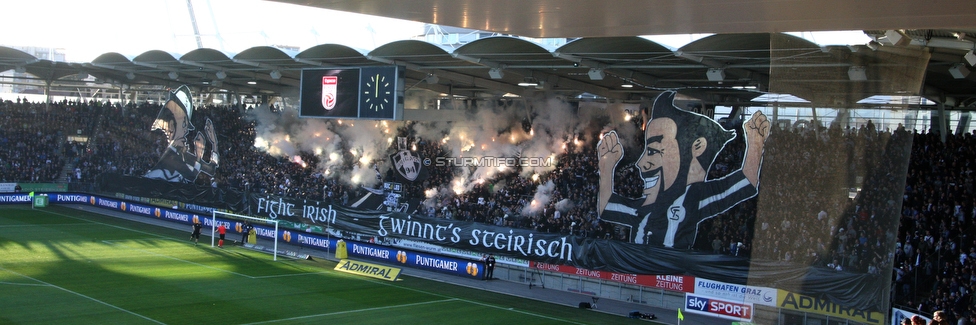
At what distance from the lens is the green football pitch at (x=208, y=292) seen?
20094mm

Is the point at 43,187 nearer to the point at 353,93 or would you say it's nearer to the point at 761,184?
the point at 353,93

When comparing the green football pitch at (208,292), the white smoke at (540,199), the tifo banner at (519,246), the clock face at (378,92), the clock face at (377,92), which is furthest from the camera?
the white smoke at (540,199)

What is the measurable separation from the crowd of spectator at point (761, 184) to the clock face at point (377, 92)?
285 inches

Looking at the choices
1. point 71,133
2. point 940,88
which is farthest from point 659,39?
point 71,133

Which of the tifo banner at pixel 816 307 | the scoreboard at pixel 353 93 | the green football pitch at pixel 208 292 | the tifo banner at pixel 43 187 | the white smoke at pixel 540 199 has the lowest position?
the green football pitch at pixel 208 292

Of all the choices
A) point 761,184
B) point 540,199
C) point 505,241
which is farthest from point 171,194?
point 761,184

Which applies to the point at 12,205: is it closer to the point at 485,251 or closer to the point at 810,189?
the point at 485,251

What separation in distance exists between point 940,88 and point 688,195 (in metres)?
9.13

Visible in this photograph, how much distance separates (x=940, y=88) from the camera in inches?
982

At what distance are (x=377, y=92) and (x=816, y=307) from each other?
23681 mm

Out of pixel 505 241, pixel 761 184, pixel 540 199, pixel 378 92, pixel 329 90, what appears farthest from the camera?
pixel 540 199

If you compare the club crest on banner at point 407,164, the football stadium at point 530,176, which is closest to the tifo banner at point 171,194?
the football stadium at point 530,176

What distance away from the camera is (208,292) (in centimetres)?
2309

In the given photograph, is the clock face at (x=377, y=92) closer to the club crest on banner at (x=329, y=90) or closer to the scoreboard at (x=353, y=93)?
the scoreboard at (x=353, y=93)
